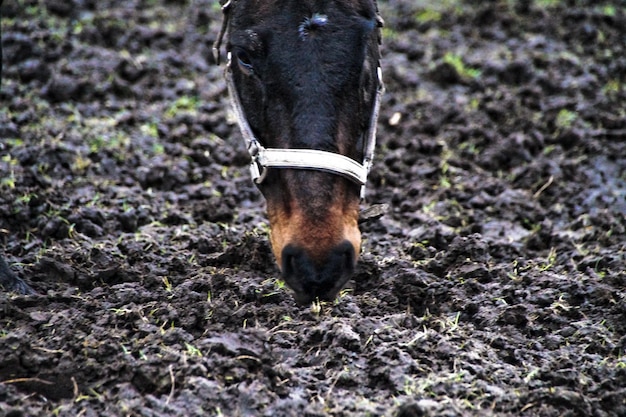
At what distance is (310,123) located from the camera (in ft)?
10.5

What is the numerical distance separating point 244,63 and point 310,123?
464 mm

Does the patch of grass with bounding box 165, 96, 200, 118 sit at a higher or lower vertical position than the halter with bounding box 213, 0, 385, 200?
lower

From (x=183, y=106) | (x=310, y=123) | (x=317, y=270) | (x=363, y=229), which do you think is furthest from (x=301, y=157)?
(x=183, y=106)

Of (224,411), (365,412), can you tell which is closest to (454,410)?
(365,412)

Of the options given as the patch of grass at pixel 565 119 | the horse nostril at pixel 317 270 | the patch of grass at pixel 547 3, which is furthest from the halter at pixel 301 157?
the patch of grass at pixel 547 3

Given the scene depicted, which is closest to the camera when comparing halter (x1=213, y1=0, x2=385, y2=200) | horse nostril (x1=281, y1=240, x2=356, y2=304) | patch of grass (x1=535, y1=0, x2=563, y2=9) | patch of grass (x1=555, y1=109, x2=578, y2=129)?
horse nostril (x1=281, y1=240, x2=356, y2=304)

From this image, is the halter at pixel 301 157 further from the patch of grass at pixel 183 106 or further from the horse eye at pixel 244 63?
the patch of grass at pixel 183 106

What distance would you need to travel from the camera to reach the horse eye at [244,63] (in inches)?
133

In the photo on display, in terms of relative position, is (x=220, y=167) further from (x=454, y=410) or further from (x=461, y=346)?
(x=454, y=410)

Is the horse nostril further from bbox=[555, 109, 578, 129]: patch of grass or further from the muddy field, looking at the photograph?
bbox=[555, 109, 578, 129]: patch of grass

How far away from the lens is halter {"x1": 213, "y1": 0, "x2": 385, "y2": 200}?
3156 mm

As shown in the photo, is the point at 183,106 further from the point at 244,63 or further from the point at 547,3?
the point at 547,3

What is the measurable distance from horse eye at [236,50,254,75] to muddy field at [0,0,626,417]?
1.14m

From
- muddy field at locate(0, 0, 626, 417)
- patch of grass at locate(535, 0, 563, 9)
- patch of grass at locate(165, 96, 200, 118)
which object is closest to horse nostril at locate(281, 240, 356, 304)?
muddy field at locate(0, 0, 626, 417)
